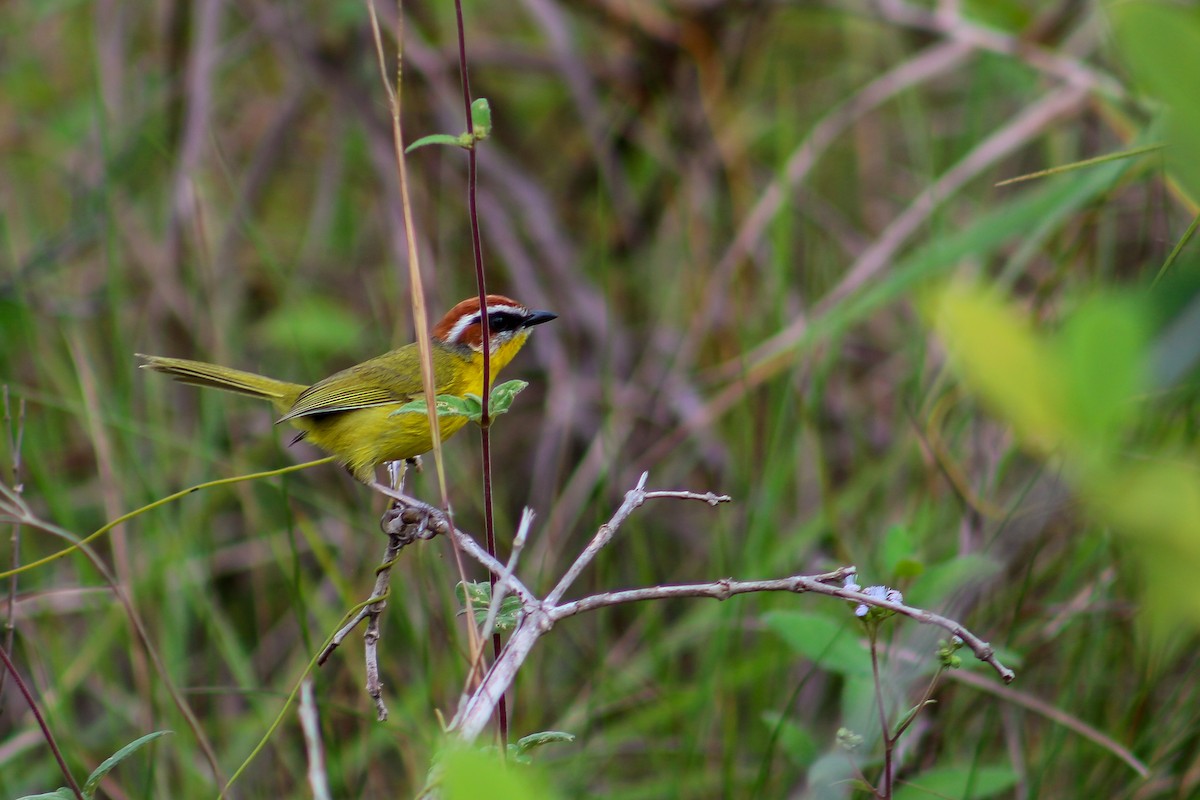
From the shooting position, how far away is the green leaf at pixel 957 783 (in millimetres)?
2199

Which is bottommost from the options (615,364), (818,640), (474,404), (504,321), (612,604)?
(615,364)

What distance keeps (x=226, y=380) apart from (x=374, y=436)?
2.07 ft

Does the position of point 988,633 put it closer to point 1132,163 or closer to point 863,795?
point 863,795

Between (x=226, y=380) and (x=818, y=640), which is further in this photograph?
(x=226, y=380)

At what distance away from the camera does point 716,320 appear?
4902 millimetres

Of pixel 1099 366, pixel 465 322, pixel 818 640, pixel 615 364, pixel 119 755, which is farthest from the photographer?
pixel 615 364

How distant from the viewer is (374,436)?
133 inches

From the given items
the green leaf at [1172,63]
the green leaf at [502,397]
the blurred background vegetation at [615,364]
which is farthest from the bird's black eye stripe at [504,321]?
the green leaf at [1172,63]

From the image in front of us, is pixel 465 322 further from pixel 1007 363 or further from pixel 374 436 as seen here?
pixel 1007 363

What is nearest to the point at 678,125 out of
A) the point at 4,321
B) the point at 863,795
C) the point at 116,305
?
the point at 116,305

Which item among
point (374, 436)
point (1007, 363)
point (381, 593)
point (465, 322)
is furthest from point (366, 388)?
point (1007, 363)

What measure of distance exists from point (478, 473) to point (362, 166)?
245cm

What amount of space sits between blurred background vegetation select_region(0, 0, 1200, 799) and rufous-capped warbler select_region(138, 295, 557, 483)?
0.79 feet

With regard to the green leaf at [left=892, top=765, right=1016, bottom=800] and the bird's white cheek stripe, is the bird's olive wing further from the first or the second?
the green leaf at [left=892, top=765, right=1016, bottom=800]
